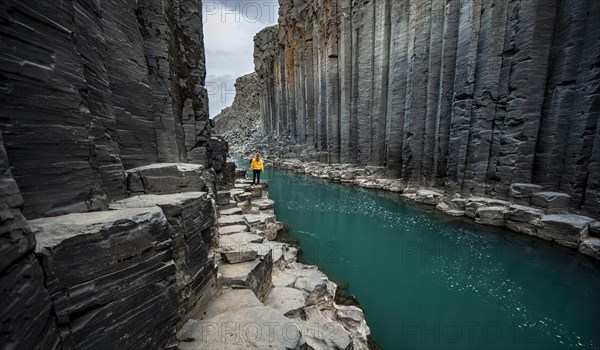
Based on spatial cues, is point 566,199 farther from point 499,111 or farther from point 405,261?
point 405,261

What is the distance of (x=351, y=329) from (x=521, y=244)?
9.06 metres

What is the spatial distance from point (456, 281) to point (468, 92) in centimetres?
1117

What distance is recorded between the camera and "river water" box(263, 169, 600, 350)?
6039 mm

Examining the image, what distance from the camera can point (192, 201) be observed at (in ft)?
13.2

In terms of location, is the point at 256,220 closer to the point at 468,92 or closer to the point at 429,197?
the point at 429,197

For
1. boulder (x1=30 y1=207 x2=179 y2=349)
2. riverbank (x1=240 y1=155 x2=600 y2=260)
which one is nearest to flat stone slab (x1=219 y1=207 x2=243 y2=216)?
boulder (x1=30 y1=207 x2=179 y2=349)

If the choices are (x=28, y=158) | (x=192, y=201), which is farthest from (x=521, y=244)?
(x=28, y=158)

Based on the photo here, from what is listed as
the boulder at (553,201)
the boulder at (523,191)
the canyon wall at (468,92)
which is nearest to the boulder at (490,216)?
the boulder at (523,191)

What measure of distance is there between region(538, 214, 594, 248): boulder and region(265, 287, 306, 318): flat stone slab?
10.6 m

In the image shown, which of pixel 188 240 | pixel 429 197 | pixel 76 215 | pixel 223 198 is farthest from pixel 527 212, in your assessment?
pixel 76 215

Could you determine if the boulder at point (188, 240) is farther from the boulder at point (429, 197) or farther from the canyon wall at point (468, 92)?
the boulder at point (429, 197)

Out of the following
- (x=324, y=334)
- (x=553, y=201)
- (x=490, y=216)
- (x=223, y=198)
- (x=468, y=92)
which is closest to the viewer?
(x=324, y=334)

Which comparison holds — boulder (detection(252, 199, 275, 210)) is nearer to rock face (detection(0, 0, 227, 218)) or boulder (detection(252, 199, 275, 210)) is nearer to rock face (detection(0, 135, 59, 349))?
rock face (detection(0, 0, 227, 218))

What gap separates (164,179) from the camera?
4.45m
